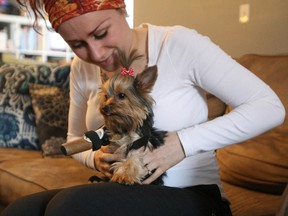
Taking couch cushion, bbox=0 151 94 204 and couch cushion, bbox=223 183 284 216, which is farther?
couch cushion, bbox=0 151 94 204

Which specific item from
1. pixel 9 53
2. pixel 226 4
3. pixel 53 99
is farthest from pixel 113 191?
pixel 9 53

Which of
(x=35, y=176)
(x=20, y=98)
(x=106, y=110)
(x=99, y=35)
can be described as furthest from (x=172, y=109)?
(x=20, y=98)

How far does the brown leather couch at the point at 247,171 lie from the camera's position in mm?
1690

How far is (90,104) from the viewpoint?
5.17 feet

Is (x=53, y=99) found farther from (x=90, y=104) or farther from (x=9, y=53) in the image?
(x=9, y=53)

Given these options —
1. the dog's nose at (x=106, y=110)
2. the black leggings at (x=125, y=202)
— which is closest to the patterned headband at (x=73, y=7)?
the dog's nose at (x=106, y=110)

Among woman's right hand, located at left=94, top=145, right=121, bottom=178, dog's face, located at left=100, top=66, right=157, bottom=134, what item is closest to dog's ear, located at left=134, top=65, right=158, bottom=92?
dog's face, located at left=100, top=66, right=157, bottom=134

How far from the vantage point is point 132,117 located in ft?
4.15

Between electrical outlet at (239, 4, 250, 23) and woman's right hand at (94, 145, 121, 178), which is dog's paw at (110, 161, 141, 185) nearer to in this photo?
woman's right hand at (94, 145, 121, 178)

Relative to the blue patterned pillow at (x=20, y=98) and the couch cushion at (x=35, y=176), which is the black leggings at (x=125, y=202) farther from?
the blue patterned pillow at (x=20, y=98)

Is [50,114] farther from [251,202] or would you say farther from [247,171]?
[251,202]

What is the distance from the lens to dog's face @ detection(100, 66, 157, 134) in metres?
1.26

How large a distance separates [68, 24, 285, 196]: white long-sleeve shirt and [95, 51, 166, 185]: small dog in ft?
0.20

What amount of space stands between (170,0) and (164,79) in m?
2.07
